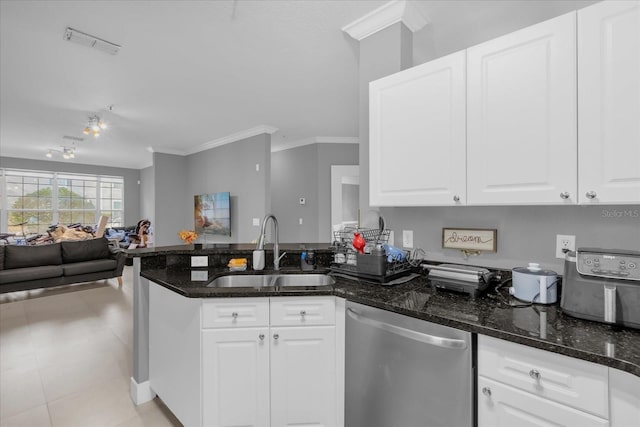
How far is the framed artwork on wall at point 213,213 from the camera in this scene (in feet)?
17.9

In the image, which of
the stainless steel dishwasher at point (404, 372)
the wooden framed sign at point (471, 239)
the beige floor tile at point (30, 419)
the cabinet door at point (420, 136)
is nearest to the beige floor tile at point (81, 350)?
the beige floor tile at point (30, 419)

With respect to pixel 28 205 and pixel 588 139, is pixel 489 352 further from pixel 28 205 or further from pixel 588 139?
pixel 28 205

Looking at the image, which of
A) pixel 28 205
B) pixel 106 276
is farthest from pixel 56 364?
pixel 28 205

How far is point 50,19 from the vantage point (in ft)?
6.87

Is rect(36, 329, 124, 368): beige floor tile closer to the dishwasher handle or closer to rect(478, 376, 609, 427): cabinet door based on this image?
the dishwasher handle

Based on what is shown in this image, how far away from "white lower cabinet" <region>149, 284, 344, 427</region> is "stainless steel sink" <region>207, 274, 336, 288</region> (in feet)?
1.30

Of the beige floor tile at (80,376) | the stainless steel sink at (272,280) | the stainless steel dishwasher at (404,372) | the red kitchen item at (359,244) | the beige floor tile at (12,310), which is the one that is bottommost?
the beige floor tile at (80,376)

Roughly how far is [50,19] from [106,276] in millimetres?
4257

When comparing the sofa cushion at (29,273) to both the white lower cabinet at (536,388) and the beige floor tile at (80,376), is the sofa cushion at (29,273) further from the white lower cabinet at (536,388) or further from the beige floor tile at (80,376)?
the white lower cabinet at (536,388)

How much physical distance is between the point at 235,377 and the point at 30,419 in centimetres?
149

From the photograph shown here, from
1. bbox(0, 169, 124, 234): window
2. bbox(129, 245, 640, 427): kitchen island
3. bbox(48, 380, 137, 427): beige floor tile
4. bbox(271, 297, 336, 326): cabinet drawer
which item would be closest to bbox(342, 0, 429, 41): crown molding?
bbox(129, 245, 640, 427): kitchen island

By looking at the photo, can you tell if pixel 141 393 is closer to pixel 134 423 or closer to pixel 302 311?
pixel 134 423

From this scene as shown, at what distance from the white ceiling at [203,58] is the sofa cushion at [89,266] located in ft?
7.23

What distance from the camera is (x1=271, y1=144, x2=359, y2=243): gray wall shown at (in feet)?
17.9
